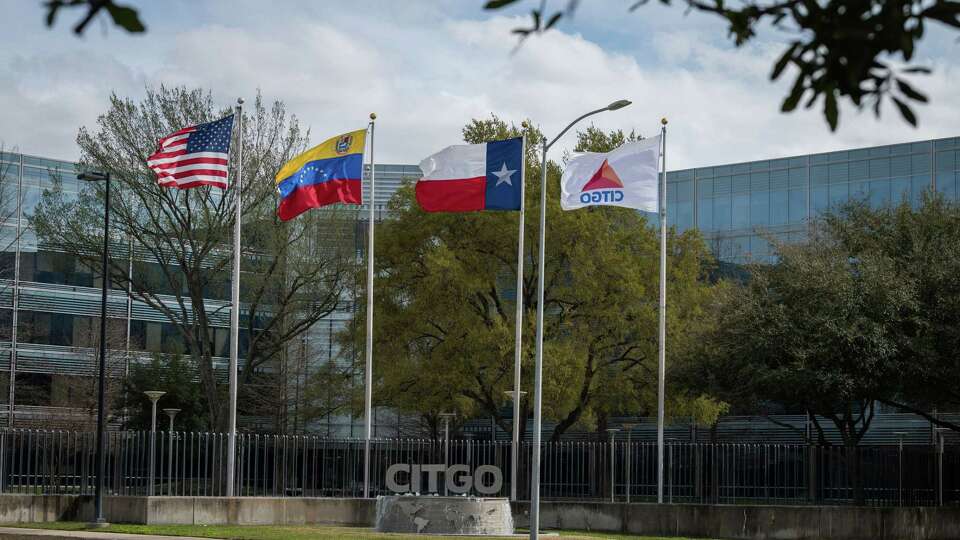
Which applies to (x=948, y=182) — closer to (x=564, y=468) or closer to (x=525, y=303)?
(x=525, y=303)

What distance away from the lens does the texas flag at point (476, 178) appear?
34.9 metres

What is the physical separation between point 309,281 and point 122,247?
712cm

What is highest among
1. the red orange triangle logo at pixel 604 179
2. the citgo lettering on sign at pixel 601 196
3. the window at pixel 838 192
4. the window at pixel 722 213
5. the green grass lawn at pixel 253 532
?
the window at pixel 838 192

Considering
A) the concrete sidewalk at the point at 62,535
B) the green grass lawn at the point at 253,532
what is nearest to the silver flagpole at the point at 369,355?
the green grass lawn at the point at 253,532

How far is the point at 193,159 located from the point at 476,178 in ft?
22.4

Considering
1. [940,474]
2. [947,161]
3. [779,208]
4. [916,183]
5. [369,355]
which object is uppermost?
[947,161]

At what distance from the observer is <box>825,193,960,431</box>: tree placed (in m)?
35.4

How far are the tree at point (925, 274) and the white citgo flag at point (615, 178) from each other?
23.1 ft

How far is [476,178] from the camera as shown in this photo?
3491 cm

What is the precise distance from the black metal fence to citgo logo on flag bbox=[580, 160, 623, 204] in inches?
250

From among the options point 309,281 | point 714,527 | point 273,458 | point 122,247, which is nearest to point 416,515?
point 714,527

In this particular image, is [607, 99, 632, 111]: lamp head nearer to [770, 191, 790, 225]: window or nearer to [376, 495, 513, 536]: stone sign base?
[376, 495, 513, 536]: stone sign base

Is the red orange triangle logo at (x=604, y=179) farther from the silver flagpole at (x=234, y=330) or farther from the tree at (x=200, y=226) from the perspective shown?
the tree at (x=200, y=226)

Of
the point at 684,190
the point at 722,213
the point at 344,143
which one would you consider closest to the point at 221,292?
the point at 684,190
